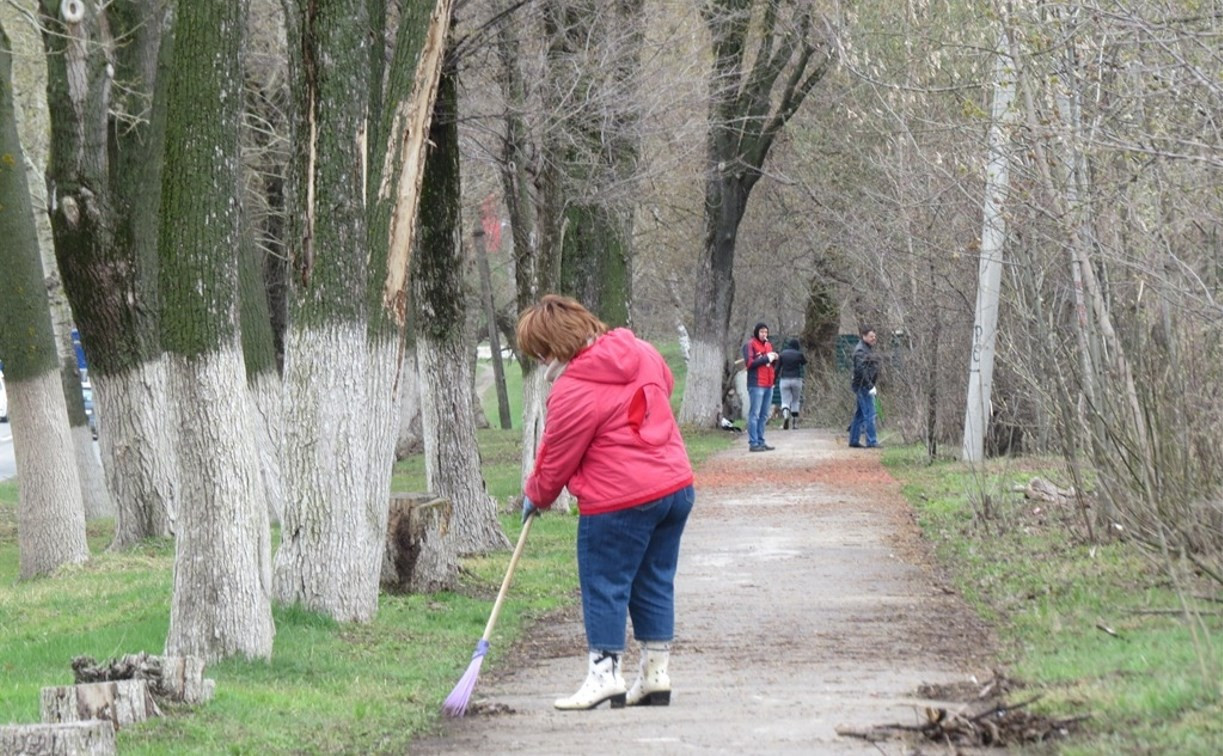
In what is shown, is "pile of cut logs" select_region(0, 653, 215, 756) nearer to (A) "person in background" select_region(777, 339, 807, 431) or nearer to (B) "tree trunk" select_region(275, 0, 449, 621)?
(B) "tree trunk" select_region(275, 0, 449, 621)

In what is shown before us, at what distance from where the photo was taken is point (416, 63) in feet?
37.2

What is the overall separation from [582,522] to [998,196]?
7.78 m

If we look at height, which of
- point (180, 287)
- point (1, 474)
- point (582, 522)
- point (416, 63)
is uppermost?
point (416, 63)

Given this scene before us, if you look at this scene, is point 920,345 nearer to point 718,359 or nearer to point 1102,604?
point 718,359

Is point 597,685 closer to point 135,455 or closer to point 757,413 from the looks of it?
point 135,455

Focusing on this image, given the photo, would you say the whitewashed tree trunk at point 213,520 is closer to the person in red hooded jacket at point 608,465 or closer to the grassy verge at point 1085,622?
the person in red hooded jacket at point 608,465

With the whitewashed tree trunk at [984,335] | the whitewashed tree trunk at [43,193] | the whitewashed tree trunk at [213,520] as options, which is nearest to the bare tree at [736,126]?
the whitewashed tree trunk at [984,335]

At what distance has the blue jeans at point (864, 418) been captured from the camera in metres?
27.2

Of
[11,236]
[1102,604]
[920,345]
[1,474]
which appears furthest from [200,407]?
[1,474]

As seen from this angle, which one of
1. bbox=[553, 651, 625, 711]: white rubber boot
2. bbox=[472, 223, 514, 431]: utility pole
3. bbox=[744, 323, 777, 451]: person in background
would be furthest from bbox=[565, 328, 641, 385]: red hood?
bbox=[472, 223, 514, 431]: utility pole

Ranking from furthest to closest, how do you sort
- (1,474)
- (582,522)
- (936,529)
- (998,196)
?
1. (1,474)
2. (936,529)
3. (998,196)
4. (582,522)

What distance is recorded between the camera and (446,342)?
14.5 m

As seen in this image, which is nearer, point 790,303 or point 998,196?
point 998,196

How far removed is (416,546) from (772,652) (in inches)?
133
